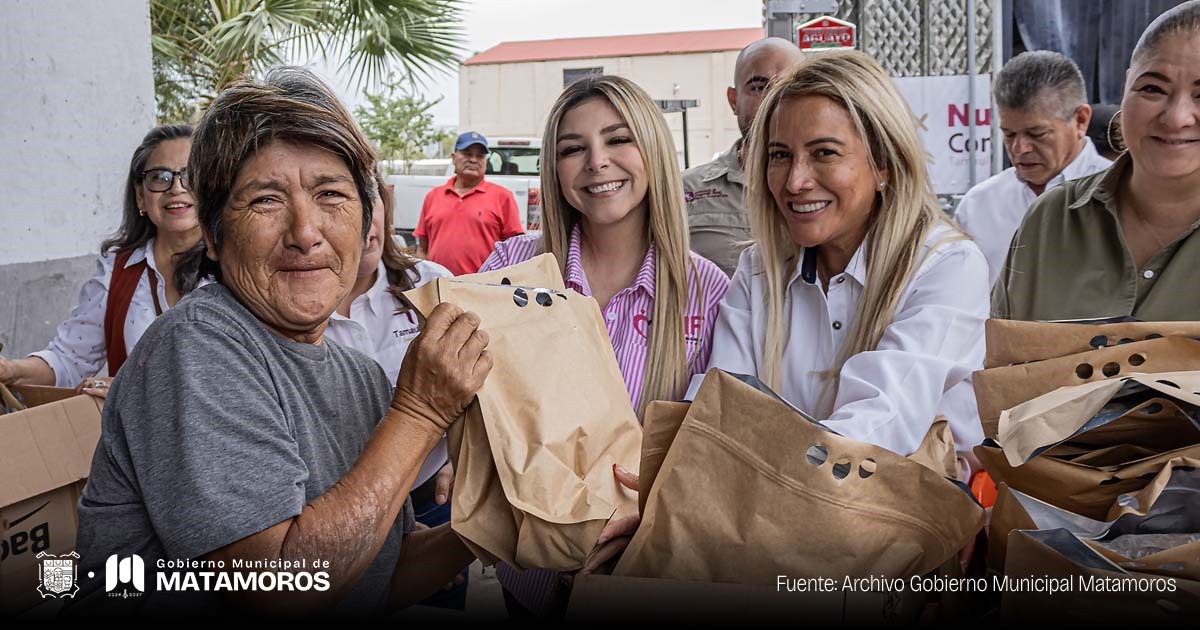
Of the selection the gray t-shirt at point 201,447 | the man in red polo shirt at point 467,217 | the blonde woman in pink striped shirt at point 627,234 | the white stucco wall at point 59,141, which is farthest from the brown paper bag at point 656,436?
the man in red polo shirt at point 467,217

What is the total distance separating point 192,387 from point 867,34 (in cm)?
641

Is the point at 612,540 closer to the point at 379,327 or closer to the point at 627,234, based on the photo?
the point at 627,234

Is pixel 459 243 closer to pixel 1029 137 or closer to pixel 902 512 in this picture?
pixel 1029 137

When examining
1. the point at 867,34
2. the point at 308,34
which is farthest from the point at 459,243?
the point at 867,34

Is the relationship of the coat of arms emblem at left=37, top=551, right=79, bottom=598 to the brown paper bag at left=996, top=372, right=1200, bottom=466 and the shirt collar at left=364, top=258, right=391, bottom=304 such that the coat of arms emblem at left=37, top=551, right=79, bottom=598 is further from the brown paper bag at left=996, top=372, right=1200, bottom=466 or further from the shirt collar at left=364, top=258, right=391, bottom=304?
the brown paper bag at left=996, top=372, right=1200, bottom=466

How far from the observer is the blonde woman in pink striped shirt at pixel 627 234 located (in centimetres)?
249

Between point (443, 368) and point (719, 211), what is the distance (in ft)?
8.61

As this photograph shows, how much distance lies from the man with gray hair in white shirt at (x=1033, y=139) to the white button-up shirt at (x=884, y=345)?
2.22m

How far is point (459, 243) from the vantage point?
8.12 meters

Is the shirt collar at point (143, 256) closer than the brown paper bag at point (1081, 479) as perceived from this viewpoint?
No

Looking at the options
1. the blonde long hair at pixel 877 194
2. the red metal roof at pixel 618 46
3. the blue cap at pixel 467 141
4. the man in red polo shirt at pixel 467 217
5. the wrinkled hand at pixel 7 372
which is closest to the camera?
the blonde long hair at pixel 877 194

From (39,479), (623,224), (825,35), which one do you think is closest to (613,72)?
(825,35)

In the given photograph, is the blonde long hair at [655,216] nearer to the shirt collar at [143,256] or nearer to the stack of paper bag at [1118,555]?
the stack of paper bag at [1118,555]

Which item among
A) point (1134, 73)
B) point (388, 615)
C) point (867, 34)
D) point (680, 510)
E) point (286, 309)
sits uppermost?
point (867, 34)
